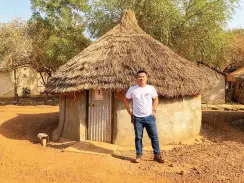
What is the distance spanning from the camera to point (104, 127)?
9.14m

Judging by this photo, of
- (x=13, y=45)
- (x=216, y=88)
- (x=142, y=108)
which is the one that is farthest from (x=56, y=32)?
(x=142, y=108)

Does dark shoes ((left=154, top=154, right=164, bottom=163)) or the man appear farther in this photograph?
dark shoes ((left=154, top=154, right=164, bottom=163))

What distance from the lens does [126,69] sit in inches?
359

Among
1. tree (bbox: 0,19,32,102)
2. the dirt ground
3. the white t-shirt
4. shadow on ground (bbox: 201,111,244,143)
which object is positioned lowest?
the dirt ground

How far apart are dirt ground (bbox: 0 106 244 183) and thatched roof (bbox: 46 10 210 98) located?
6.42 feet

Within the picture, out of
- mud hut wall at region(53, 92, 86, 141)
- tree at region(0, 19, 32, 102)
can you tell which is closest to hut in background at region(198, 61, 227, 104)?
tree at region(0, 19, 32, 102)

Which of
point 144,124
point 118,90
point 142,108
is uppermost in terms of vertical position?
point 118,90

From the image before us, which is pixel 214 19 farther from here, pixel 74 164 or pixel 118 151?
pixel 74 164

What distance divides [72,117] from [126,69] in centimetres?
256

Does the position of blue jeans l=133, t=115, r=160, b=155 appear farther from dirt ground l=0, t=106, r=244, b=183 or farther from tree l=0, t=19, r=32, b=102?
tree l=0, t=19, r=32, b=102

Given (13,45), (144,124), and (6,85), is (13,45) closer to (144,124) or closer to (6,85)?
(6,85)

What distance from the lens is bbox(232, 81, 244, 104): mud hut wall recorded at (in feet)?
70.0

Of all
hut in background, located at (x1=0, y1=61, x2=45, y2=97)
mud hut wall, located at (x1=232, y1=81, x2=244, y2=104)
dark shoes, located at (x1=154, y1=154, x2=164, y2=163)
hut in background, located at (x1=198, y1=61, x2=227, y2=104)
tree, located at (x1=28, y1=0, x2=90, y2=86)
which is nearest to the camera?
dark shoes, located at (x1=154, y1=154, x2=164, y2=163)

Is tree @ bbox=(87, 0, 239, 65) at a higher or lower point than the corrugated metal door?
higher
